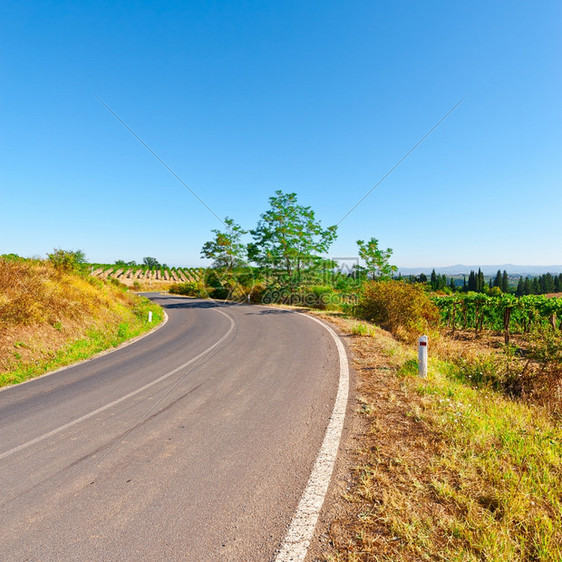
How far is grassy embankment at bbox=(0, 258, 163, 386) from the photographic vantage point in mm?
8234

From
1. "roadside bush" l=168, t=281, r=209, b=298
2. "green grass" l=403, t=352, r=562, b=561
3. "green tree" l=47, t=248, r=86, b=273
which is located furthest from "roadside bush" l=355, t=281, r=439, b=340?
"roadside bush" l=168, t=281, r=209, b=298

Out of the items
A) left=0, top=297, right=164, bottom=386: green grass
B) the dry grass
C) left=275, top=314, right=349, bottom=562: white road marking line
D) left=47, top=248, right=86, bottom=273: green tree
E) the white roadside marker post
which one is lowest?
left=0, top=297, right=164, bottom=386: green grass

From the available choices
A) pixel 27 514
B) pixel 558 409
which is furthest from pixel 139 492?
pixel 558 409

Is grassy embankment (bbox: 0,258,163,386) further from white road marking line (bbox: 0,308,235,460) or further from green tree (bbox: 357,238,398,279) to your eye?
green tree (bbox: 357,238,398,279)

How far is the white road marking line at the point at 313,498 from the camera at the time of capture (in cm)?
225

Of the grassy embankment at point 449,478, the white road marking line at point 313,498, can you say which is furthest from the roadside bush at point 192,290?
the white road marking line at point 313,498

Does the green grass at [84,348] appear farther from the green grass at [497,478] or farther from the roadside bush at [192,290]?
the roadside bush at [192,290]

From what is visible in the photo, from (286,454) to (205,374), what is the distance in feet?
12.2

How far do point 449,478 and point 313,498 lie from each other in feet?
4.41

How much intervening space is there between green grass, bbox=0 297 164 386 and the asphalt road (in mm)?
856

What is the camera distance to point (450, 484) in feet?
9.42

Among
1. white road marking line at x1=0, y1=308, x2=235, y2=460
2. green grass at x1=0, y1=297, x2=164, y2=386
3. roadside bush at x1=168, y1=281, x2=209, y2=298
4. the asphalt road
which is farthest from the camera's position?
roadside bush at x1=168, y1=281, x2=209, y2=298

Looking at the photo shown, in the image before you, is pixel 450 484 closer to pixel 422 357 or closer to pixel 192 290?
pixel 422 357

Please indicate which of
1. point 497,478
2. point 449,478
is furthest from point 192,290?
point 497,478
